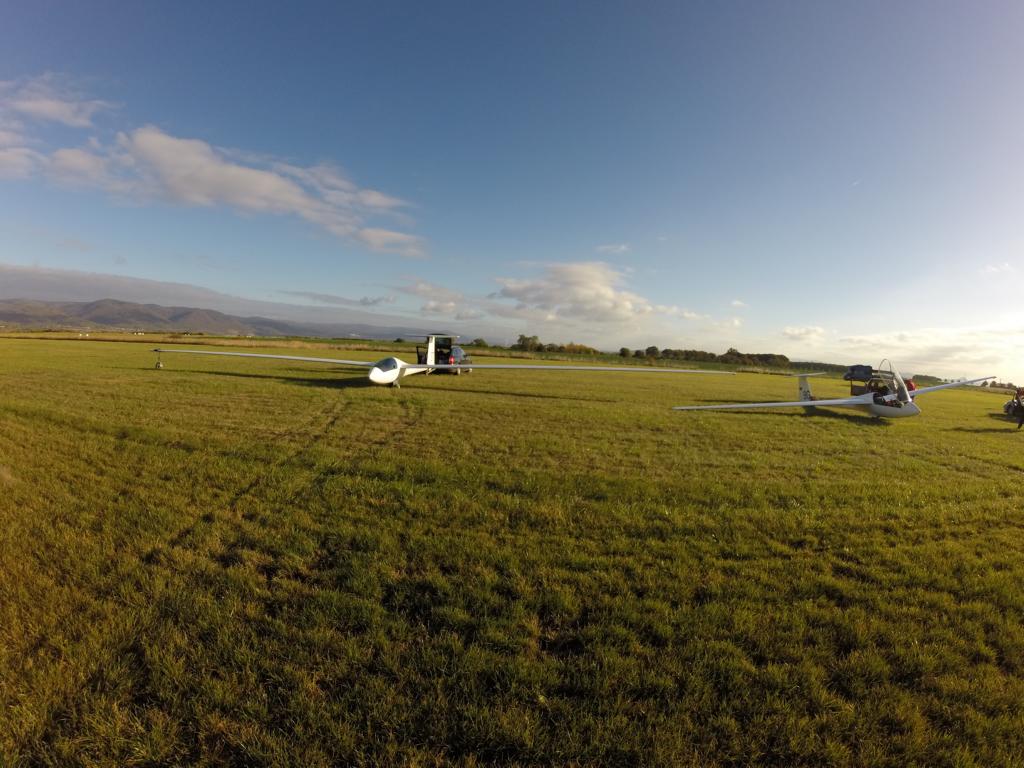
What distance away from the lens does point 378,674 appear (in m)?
2.84

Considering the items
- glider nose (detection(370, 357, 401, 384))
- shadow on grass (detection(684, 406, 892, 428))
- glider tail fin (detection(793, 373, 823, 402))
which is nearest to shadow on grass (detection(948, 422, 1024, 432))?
shadow on grass (detection(684, 406, 892, 428))

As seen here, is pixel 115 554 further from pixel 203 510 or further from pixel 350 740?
pixel 350 740

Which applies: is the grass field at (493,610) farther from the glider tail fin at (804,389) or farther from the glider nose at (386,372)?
the glider nose at (386,372)

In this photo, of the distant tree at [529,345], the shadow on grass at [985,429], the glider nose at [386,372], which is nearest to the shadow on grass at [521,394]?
the glider nose at [386,372]

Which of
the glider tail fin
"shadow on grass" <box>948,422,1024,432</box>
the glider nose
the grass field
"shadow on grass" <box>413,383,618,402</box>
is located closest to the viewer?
the grass field

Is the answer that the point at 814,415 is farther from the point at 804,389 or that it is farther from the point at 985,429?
the point at 985,429

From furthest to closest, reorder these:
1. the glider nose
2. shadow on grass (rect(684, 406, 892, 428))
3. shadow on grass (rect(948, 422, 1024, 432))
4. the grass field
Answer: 1. the glider nose
2. shadow on grass (rect(684, 406, 892, 428))
3. shadow on grass (rect(948, 422, 1024, 432))
4. the grass field

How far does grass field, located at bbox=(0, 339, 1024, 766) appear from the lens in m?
2.44

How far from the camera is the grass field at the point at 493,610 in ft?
7.99

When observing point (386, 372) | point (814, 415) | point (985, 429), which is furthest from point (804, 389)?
point (386, 372)

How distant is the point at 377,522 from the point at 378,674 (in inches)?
95.0

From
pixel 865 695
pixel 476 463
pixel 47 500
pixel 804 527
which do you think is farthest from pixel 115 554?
pixel 804 527

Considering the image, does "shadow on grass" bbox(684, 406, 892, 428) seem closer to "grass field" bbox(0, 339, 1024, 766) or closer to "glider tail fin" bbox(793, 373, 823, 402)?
"glider tail fin" bbox(793, 373, 823, 402)

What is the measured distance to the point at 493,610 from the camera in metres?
3.56
